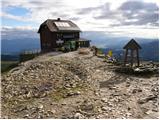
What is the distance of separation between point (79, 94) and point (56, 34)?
40022mm

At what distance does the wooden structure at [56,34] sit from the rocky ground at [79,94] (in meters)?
29.0

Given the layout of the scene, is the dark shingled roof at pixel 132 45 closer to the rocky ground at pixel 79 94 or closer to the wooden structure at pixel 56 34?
the rocky ground at pixel 79 94

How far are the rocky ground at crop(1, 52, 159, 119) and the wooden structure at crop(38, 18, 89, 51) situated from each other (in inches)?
1141

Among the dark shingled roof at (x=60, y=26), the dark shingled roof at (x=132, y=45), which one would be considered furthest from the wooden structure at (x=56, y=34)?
the dark shingled roof at (x=132, y=45)

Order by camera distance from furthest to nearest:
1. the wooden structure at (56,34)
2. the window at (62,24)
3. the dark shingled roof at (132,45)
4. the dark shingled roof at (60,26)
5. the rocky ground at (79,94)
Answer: the window at (62,24), the wooden structure at (56,34), the dark shingled roof at (60,26), the dark shingled roof at (132,45), the rocky ground at (79,94)

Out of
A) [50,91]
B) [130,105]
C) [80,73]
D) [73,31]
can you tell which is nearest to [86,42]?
[73,31]

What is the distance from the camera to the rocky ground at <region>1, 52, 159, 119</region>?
1773cm

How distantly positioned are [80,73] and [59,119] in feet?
43.0

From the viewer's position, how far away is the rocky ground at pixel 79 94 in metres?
17.7

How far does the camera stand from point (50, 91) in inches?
896

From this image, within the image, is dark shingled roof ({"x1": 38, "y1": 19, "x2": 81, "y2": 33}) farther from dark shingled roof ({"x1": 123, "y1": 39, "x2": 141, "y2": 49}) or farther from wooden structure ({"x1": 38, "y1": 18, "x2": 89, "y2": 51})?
dark shingled roof ({"x1": 123, "y1": 39, "x2": 141, "y2": 49})

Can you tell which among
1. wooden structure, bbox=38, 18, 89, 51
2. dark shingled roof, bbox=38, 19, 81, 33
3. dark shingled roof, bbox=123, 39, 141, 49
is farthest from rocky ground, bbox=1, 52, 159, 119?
dark shingled roof, bbox=38, 19, 81, 33

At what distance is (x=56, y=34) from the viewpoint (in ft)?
197

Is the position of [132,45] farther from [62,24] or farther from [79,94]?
[62,24]
